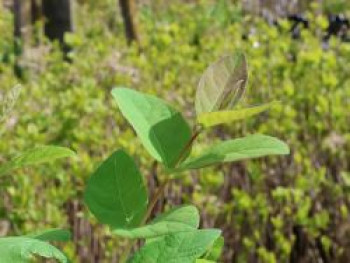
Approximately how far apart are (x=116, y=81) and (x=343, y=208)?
1847 mm

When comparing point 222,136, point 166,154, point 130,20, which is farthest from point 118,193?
point 130,20

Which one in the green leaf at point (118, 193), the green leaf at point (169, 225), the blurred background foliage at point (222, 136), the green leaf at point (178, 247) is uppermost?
the green leaf at point (118, 193)

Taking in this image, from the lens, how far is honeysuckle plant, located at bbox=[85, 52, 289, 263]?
2.45 ft

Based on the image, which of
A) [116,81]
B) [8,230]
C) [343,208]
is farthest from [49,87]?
[343,208]

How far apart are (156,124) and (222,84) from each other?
0.25ft

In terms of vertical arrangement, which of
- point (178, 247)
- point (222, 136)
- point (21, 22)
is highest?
point (21, 22)

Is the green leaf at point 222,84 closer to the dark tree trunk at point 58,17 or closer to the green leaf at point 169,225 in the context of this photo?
the green leaf at point 169,225

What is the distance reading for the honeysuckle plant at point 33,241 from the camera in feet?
2.30

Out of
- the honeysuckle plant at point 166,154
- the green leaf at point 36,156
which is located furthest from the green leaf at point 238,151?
the green leaf at point 36,156

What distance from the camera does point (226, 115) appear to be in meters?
0.76

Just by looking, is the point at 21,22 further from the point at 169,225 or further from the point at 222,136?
the point at 169,225

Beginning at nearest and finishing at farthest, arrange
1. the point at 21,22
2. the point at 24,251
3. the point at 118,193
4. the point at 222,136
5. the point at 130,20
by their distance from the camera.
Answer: the point at 24,251 < the point at 118,193 < the point at 222,136 < the point at 21,22 < the point at 130,20

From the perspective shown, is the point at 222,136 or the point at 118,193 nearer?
the point at 118,193

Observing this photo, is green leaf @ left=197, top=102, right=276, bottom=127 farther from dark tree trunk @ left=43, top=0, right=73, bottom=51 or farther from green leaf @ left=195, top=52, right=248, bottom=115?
dark tree trunk @ left=43, top=0, right=73, bottom=51
